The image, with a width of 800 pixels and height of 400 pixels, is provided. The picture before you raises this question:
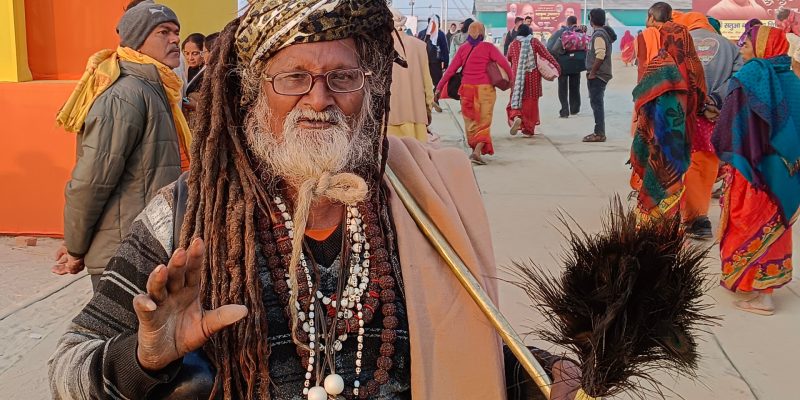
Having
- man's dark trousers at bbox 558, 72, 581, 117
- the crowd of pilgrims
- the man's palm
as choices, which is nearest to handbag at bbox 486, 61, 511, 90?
the crowd of pilgrims

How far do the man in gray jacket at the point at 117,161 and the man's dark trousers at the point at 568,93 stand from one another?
1289 centimetres

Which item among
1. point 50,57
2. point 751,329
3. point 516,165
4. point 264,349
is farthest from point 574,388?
point 516,165

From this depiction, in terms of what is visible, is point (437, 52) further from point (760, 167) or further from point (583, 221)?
point (760, 167)

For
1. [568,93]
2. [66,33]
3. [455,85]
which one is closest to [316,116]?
[66,33]

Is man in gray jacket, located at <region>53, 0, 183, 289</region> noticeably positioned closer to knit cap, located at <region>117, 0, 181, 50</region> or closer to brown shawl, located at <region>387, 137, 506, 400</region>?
knit cap, located at <region>117, 0, 181, 50</region>

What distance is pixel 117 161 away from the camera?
3.32 m

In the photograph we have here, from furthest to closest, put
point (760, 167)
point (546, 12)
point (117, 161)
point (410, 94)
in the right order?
point (546, 12), point (410, 94), point (760, 167), point (117, 161)

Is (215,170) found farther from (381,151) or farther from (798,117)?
(798,117)

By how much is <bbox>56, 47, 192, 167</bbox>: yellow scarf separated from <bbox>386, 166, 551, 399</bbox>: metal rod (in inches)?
83.0

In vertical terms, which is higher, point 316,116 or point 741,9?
point 741,9

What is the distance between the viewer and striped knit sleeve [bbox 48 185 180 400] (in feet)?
4.90

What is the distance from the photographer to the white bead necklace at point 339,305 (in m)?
1.67

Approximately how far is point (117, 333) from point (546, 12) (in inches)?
1420

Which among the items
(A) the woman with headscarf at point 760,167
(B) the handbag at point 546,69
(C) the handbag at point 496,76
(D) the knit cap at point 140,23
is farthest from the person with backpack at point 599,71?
(D) the knit cap at point 140,23
